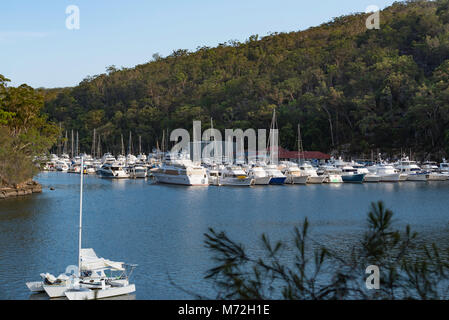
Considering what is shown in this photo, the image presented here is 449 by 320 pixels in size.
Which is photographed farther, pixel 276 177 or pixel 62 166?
pixel 62 166

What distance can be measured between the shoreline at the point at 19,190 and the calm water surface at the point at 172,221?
1414 mm

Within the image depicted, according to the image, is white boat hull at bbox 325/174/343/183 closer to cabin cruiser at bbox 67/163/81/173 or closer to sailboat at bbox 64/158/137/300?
cabin cruiser at bbox 67/163/81/173

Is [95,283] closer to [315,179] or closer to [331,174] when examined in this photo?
[315,179]

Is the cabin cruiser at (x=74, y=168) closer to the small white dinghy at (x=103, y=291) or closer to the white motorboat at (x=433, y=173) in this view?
the white motorboat at (x=433, y=173)

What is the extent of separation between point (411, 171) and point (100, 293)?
51954mm

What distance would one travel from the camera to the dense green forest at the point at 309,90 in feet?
253

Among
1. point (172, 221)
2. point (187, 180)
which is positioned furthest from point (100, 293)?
point (187, 180)

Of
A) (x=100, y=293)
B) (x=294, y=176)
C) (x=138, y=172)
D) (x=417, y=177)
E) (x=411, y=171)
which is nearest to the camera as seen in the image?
(x=100, y=293)

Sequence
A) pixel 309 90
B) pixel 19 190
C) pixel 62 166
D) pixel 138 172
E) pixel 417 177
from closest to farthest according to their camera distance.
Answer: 1. pixel 19 190
2. pixel 417 177
3. pixel 138 172
4. pixel 62 166
5. pixel 309 90

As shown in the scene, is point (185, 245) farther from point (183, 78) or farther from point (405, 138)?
point (183, 78)

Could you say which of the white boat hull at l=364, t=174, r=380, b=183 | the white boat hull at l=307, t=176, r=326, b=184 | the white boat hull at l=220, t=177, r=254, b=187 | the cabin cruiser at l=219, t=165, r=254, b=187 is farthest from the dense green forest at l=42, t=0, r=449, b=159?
the white boat hull at l=220, t=177, r=254, b=187

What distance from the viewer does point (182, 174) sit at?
56625mm

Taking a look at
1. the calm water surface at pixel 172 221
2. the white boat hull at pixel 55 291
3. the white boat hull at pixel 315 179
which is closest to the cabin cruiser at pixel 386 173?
the calm water surface at pixel 172 221

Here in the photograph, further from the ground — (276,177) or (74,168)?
(74,168)
